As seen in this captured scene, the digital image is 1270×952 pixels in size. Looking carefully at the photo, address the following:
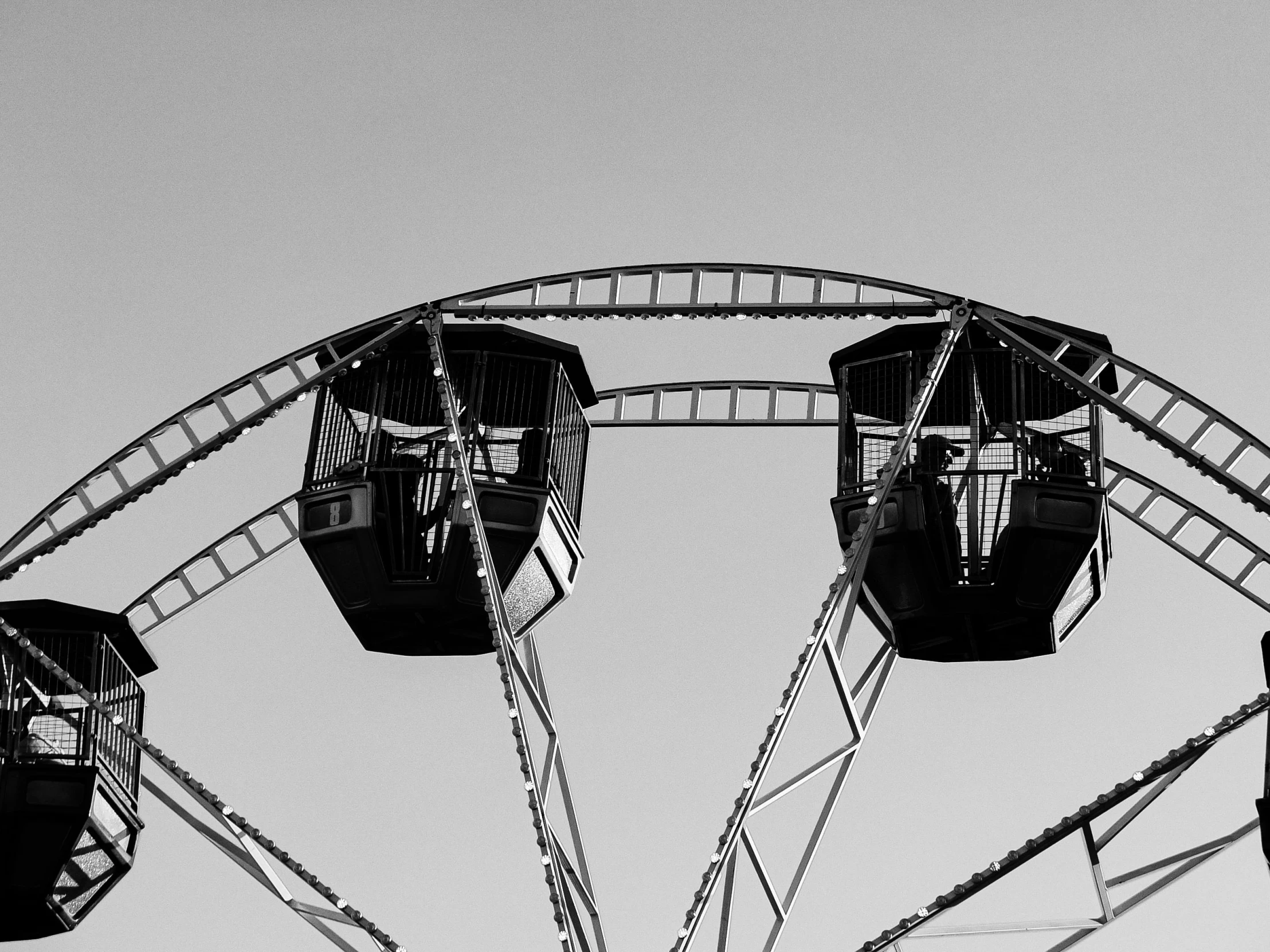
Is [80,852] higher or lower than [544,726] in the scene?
lower

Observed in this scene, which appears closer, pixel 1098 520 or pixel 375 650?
pixel 1098 520

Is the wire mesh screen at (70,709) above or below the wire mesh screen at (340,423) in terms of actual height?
below

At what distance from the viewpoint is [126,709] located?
1040 inches

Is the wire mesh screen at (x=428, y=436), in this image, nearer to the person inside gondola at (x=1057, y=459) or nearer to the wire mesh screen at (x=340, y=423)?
the wire mesh screen at (x=340, y=423)

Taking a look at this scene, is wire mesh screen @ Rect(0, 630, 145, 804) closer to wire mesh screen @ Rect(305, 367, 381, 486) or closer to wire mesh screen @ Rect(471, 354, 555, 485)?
wire mesh screen @ Rect(305, 367, 381, 486)

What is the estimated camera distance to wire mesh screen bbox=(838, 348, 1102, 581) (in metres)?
23.5

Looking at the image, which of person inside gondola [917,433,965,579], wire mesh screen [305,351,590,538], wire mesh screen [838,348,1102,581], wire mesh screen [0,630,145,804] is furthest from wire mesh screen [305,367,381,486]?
person inside gondola [917,433,965,579]

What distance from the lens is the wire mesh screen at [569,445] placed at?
24656mm

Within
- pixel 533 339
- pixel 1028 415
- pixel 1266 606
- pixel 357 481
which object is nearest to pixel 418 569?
pixel 357 481

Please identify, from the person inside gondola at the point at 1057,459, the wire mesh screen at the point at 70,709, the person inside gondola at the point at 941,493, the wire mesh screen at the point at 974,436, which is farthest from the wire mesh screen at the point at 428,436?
the person inside gondola at the point at 1057,459

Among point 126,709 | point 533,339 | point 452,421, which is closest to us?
point 452,421

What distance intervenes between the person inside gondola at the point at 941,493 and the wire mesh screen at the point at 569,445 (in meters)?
3.81

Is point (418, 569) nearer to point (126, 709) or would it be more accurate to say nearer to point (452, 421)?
point (452, 421)

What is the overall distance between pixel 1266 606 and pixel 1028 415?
10.1 ft
